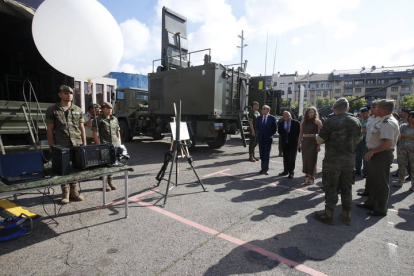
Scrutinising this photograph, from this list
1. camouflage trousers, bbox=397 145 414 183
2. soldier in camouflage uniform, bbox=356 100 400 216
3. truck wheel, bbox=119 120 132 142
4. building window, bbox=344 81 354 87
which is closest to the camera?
soldier in camouflage uniform, bbox=356 100 400 216

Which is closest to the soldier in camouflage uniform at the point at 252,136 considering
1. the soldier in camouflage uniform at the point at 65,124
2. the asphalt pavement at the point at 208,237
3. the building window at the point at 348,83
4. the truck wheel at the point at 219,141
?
the truck wheel at the point at 219,141

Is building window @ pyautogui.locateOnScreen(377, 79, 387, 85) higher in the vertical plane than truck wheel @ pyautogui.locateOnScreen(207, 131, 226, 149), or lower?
higher

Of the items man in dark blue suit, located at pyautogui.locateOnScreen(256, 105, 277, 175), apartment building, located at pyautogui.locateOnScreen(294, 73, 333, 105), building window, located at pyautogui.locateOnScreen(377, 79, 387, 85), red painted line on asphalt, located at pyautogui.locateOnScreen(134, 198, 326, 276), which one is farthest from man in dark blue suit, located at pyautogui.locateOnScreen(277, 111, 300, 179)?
building window, located at pyautogui.locateOnScreen(377, 79, 387, 85)

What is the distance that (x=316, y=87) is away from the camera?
71062 mm

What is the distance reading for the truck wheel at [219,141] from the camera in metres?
9.06

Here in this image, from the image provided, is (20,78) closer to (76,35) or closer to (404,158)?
(76,35)

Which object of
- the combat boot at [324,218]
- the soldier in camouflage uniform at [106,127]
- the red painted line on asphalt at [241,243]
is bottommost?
the red painted line on asphalt at [241,243]

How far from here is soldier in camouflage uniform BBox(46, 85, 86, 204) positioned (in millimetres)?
3594

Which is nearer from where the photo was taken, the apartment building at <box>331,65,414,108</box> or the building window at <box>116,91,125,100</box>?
the building window at <box>116,91,125,100</box>

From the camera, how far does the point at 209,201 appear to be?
13.1 ft

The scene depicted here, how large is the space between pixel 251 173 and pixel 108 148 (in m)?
3.83

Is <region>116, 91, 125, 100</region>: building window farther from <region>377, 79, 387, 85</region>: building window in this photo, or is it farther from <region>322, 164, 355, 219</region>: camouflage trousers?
<region>377, 79, 387, 85</region>: building window

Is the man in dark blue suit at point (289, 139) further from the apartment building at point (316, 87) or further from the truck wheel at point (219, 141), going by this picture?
the apartment building at point (316, 87)

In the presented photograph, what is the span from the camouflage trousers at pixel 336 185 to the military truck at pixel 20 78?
17.7ft
